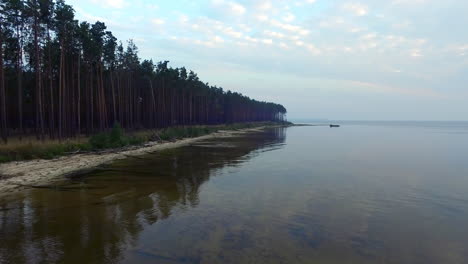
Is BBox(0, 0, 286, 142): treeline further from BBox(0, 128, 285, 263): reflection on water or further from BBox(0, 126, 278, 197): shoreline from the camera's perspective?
BBox(0, 128, 285, 263): reflection on water

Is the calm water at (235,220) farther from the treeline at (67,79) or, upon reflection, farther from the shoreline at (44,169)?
the treeline at (67,79)

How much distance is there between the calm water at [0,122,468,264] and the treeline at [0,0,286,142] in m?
17.3

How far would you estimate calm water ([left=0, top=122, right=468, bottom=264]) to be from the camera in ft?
27.9

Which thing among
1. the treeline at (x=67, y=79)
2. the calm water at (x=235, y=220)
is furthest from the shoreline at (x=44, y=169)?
the treeline at (x=67, y=79)

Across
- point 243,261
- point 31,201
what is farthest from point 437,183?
point 31,201

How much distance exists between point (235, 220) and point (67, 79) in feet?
115

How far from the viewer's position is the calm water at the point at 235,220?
8.52 m

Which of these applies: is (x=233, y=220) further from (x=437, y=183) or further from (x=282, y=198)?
(x=437, y=183)

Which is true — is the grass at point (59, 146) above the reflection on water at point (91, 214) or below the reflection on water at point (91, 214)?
above

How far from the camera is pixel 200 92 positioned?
306 feet

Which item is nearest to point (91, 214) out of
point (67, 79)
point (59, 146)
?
point (59, 146)

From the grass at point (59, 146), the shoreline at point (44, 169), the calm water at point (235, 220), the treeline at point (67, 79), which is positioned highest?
the treeline at point (67, 79)

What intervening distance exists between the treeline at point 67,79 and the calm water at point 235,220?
17.3 m

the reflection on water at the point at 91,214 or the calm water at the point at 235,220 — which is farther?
the calm water at the point at 235,220
